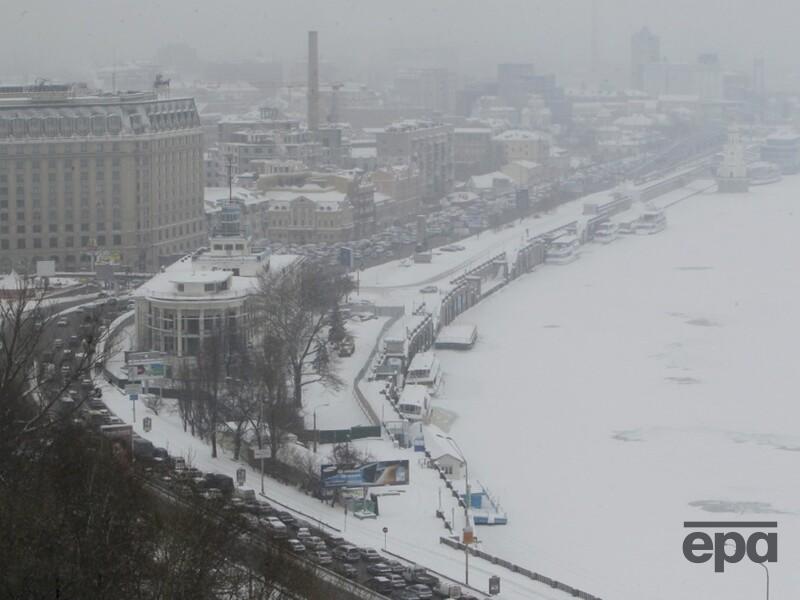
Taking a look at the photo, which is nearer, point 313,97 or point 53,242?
point 53,242

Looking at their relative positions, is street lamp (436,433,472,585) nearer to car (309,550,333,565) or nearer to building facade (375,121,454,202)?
car (309,550,333,565)

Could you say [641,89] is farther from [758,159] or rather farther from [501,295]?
[501,295]

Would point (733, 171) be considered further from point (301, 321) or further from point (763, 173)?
point (301, 321)

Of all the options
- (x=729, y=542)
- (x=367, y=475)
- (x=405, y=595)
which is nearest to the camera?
(x=405, y=595)

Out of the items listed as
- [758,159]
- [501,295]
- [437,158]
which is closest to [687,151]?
[758,159]

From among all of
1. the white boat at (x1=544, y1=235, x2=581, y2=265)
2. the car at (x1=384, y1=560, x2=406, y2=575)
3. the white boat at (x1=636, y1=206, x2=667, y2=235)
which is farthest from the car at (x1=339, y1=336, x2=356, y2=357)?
the white boat at (x1=636, y1=206, x2=667, y2=235)

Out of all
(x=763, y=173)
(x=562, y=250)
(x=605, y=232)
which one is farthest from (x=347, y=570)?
(x=763, y=173)
